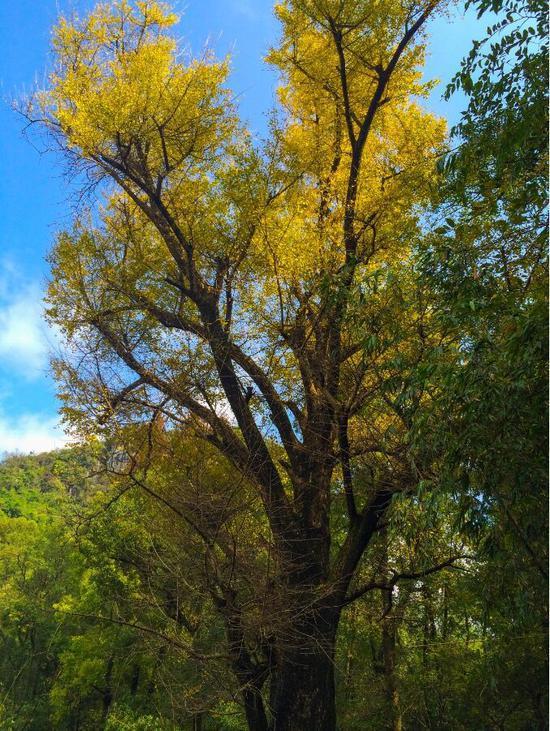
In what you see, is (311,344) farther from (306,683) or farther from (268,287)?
(306,683)

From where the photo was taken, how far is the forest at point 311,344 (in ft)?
11.6

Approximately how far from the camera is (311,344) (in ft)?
23.1

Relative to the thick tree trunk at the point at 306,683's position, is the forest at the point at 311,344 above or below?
above

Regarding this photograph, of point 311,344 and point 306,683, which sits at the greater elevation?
point 311,344

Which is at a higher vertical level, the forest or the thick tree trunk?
the forest

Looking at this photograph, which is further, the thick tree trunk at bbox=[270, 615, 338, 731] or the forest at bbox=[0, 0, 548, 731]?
the thick tree trunk at bbox=[270, 615, 338, 731]

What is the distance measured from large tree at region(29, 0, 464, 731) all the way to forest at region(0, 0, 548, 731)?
0.12ft

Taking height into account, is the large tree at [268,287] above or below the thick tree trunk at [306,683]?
above

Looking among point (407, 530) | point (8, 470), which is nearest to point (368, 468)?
point (407, 530)

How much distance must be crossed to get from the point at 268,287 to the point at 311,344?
889mm

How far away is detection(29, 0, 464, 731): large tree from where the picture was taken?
604 centimetres

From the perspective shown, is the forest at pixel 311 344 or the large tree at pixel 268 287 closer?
the forest at pixel 311 344

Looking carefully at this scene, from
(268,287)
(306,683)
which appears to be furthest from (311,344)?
(306,683)

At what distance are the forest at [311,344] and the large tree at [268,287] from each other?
4cm
